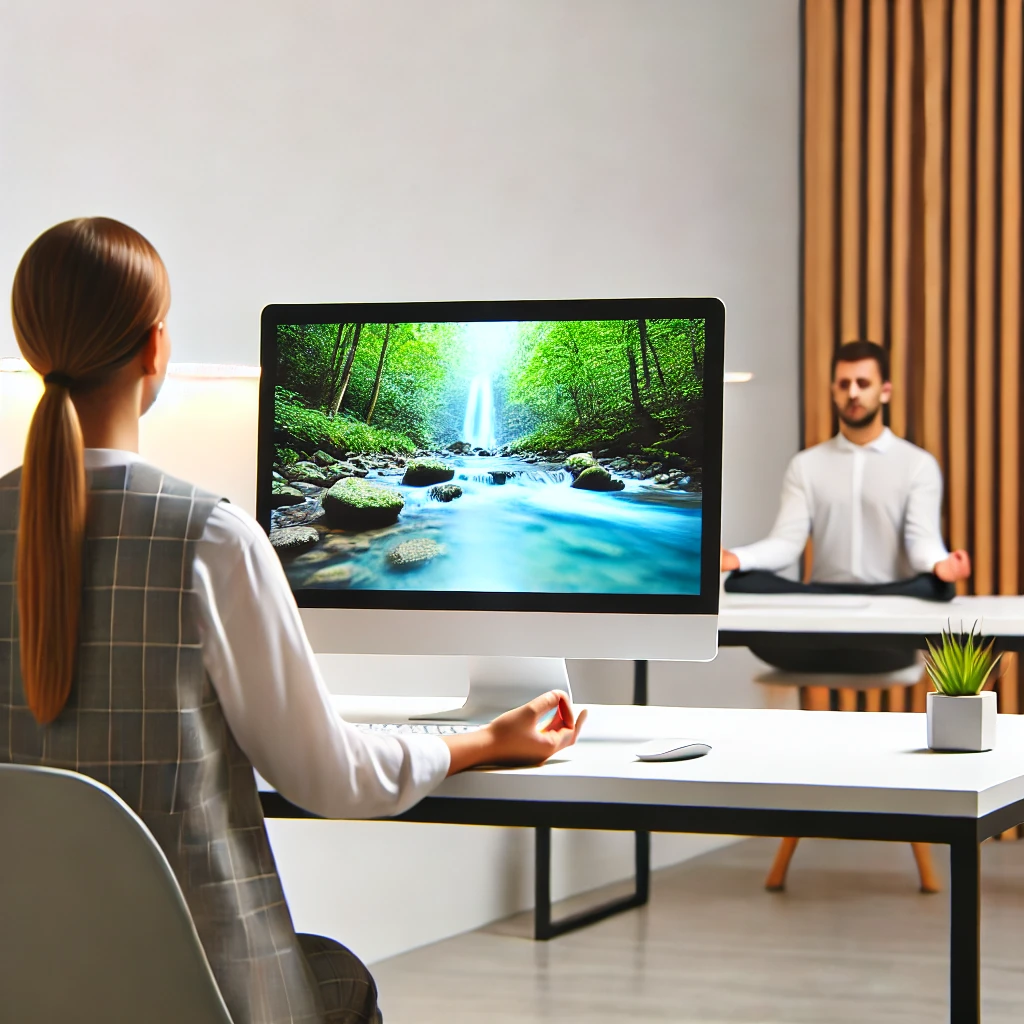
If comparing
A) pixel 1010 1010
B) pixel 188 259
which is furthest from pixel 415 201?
pixel 1010 1010

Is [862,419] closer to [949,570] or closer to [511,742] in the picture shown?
[949,570]

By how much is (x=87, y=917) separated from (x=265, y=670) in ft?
0.77

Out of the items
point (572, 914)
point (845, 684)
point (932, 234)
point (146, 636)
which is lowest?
point (572, 914)

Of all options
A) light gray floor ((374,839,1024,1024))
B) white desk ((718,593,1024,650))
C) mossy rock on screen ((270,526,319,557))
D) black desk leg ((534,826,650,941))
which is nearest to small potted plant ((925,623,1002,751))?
mossy rock on screen ((270,526,319,557))

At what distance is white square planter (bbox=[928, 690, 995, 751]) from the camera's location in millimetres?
1462

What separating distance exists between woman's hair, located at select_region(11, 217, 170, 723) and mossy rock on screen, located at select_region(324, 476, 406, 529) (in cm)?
56

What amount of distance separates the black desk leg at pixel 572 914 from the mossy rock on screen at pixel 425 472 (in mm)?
1769

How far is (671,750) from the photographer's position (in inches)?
55.7

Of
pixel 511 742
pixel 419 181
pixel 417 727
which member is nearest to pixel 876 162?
pixel 419 181

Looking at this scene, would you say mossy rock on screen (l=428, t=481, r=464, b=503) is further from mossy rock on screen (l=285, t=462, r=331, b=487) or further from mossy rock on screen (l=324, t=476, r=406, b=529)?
mossy rock on screen (l=285, t=462, r=331, b=487)

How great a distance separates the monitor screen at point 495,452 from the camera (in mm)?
1629

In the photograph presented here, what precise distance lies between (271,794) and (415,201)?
2.31m

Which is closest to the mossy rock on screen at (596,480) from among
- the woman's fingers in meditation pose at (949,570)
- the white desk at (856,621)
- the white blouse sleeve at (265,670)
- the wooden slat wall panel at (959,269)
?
the white blouse sleeve at (265,670)

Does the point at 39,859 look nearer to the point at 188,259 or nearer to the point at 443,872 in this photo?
the point at 188,259
